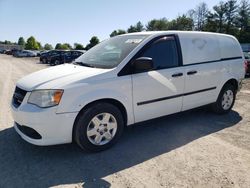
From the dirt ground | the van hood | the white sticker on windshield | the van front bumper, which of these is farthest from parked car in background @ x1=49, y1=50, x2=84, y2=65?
the van front bumper

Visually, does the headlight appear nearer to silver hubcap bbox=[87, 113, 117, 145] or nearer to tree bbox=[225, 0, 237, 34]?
silver hubcap bbox=[87, 113, 117, 145]

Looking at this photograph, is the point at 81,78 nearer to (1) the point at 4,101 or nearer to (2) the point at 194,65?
(2) the point at 194,65

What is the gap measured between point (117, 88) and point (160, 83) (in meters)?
0.87

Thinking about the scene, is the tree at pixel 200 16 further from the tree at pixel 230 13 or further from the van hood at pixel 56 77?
the van hood at pixel 56 77

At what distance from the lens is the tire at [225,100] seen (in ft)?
19.6

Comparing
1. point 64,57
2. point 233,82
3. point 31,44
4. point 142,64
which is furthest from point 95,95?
point 31,44

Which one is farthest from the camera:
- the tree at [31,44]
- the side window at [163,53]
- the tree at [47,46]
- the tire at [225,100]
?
the tree at [47,46]

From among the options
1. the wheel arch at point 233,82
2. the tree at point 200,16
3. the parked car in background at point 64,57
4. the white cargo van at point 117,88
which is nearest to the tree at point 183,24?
the tree at point 200,16

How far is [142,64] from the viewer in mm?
4246

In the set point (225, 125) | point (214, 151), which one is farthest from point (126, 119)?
point (225, 125)

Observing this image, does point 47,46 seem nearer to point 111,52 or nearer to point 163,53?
point 111,52

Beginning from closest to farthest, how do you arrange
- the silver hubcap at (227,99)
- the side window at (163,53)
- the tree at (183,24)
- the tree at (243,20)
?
1. the side window at (163,53)
2. the silver hubcap at (227,99)
3. the tree at (243,20)
4. the tree at (183,24)

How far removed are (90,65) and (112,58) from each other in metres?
0.39

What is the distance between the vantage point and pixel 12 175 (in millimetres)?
3480
